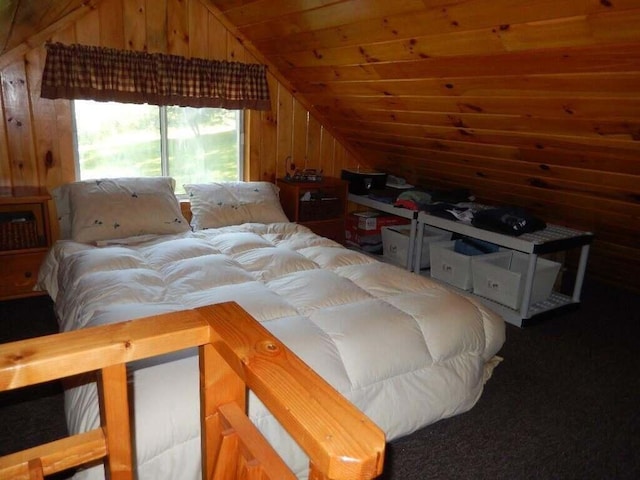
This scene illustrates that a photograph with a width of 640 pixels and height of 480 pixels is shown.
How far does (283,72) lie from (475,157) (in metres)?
1.63

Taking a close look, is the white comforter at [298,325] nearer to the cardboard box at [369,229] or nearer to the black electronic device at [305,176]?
the black electronic device at [305,176]

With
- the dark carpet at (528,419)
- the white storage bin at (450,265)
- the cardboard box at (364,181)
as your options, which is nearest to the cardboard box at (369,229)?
the cardboard box at (364,181)

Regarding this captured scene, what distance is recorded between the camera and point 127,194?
301 centimetres

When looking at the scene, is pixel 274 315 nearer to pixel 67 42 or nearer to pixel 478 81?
pixel 478 81

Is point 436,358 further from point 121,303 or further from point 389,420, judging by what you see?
point 121,303

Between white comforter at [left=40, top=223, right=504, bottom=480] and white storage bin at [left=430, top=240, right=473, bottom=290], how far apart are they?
42.0 inches

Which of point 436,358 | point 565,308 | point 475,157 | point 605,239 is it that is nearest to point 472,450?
point 436,358

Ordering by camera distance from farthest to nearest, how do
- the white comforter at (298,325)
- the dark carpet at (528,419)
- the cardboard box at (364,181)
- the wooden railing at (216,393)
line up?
the cardboard box at (364,181) → the dark carpet at (528,419) → the white comforter at (298,325) → the wooden railing at (216,393)

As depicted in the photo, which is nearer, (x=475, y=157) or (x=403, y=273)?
(x=403, y=273)

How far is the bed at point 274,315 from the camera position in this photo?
1343 mm

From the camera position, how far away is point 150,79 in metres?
3.20

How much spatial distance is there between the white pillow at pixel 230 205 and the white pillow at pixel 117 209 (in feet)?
0.59

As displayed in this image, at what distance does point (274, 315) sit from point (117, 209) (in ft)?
5.29

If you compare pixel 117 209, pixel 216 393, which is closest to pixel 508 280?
pixel 117 209
